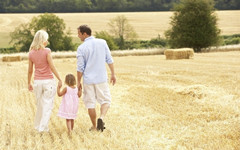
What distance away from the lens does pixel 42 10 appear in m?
83.0

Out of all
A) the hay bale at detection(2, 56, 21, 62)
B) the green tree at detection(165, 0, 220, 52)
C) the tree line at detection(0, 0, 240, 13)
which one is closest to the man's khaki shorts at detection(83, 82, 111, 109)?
the hay bale at detection(2, 56, 21, 62)

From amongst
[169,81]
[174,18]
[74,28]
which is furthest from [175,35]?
[169,81]

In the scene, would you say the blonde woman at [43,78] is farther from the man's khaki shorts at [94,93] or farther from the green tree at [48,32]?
the green tree at [48,32]

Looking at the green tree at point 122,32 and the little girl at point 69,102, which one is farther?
the green tree at point 122,32

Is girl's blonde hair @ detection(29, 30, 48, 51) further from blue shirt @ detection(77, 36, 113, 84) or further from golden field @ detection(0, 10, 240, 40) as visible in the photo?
golden field @ detection(0, 10, 240, 40)

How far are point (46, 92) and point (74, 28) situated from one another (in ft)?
185

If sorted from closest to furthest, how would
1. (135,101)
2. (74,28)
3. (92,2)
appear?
(135,101) < (74,28) < (92,2)

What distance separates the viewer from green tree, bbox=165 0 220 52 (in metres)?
43.2

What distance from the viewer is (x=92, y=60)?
286 inches

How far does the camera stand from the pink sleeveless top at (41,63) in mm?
7336

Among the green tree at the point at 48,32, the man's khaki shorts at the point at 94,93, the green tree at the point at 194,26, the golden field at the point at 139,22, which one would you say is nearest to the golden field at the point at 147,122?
the man's khaki shorts at the point at 94,93

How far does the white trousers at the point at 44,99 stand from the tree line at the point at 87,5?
75.3 metres

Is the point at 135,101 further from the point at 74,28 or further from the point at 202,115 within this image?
the point at 74,28

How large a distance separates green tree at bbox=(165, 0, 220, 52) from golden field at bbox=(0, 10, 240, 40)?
494 inches
